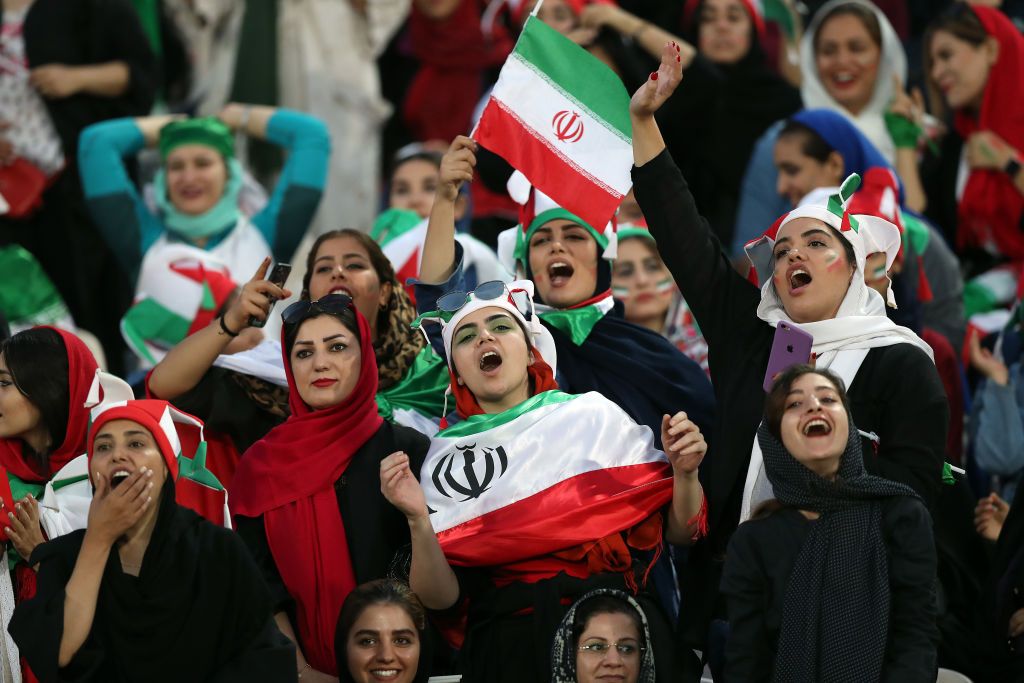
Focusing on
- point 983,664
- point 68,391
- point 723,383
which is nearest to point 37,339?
point 68,391

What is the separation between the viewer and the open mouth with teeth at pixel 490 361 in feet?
18.9

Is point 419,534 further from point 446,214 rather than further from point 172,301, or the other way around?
point 172,301

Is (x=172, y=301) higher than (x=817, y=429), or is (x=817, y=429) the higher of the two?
(x=172, y=301)

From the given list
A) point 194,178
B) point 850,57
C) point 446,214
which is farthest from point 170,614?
point 850,57

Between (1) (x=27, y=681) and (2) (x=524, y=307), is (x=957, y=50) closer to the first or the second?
(2) (x=524, y=307)

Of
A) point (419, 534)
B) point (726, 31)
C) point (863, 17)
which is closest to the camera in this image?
point (419, 534)

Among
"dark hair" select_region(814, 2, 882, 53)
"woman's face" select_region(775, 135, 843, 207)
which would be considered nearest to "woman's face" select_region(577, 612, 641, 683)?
"woman's face" select_region(775, 135, 843, 207)

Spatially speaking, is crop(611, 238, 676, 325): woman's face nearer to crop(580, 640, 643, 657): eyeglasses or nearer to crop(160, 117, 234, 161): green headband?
crop(160, 117, 234, 161): green headband

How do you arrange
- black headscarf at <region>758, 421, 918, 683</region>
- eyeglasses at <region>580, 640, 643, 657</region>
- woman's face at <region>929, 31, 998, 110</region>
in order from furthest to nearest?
woman's face at <region>929, 31, 998, 110</region>
eyeglasses at <region>580, 640, 643, 657</region>
black headscarf at <region>758, 421, 918, 683</region>

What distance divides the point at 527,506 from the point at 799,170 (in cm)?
256

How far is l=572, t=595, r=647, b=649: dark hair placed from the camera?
5.25m

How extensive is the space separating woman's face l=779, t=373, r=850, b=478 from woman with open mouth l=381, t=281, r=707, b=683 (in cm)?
37

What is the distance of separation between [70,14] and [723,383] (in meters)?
4.27

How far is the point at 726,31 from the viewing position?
909 cm
